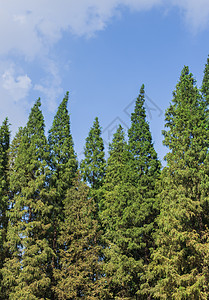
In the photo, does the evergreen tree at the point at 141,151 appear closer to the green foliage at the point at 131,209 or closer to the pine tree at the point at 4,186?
the green foliage at the point at 131,209

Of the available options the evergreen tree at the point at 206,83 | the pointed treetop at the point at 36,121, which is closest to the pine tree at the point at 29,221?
the pointed treetop at the point at 36,121

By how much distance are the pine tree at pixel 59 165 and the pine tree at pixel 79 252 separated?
840mm

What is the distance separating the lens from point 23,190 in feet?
73.6

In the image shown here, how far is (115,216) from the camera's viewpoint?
23.2 meters

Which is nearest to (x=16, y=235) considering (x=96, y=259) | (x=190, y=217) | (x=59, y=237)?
(x=59, y=237)

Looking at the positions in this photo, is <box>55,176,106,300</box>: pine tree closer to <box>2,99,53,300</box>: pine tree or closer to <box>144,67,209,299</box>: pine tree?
<box>2,99,53,300</box>: pine tree

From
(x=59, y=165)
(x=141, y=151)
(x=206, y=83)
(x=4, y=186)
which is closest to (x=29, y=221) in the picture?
Answer: (x=4, y=186)

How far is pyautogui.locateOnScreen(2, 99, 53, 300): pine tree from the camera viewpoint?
785 inches

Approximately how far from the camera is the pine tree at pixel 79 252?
20.0 metres

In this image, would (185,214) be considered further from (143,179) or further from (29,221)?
(29,221)

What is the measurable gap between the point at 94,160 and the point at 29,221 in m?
8.18

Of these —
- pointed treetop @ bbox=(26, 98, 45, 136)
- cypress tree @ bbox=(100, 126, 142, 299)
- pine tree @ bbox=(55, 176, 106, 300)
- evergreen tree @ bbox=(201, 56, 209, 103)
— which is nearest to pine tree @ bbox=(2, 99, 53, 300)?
pointed treetop @ bbox=(26, 98, 45, 136)

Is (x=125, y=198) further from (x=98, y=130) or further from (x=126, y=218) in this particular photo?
(x=98, y=130)

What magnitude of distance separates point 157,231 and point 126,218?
2343mm
